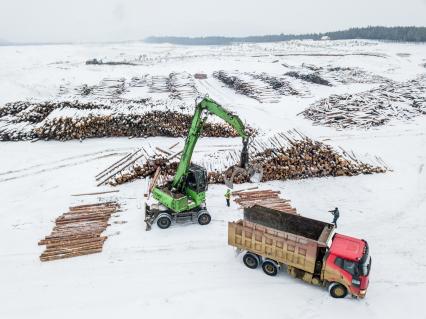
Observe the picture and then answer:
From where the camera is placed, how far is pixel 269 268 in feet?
42.2

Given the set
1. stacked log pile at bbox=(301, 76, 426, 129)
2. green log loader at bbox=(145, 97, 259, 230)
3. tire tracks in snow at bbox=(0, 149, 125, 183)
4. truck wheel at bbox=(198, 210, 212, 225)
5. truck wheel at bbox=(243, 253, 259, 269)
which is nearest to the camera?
truck wheel at bbox=(243, 253, 259, 269)

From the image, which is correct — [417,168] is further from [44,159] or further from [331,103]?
[44,159]

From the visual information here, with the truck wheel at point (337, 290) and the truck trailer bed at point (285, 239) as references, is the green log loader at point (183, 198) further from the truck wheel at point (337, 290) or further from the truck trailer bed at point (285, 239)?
the truck wheel at point (337, 290)

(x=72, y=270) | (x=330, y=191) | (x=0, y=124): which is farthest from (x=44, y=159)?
(x=330, y=191)

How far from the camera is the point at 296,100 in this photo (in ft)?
139

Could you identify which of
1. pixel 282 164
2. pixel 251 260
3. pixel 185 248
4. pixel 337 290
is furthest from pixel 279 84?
pixel 337 290

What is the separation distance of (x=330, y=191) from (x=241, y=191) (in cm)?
514

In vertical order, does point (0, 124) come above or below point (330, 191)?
above

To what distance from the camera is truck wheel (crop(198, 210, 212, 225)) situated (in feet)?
52.6

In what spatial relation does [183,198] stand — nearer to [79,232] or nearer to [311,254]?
[79,232]

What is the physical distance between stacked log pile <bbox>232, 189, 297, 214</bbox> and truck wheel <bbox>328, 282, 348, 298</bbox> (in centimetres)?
595

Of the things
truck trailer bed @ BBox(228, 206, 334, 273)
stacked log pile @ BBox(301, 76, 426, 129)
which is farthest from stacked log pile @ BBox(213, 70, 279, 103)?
truck trailer bed @ BBox(228, 206, 334, 273)

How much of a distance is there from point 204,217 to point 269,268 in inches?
172

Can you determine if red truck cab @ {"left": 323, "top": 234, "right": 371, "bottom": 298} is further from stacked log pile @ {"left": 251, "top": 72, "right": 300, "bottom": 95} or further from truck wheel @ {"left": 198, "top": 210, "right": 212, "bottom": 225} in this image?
stacked log pile @ {"left": 251, "top": 72, "right": 300, "bottom": 95}
